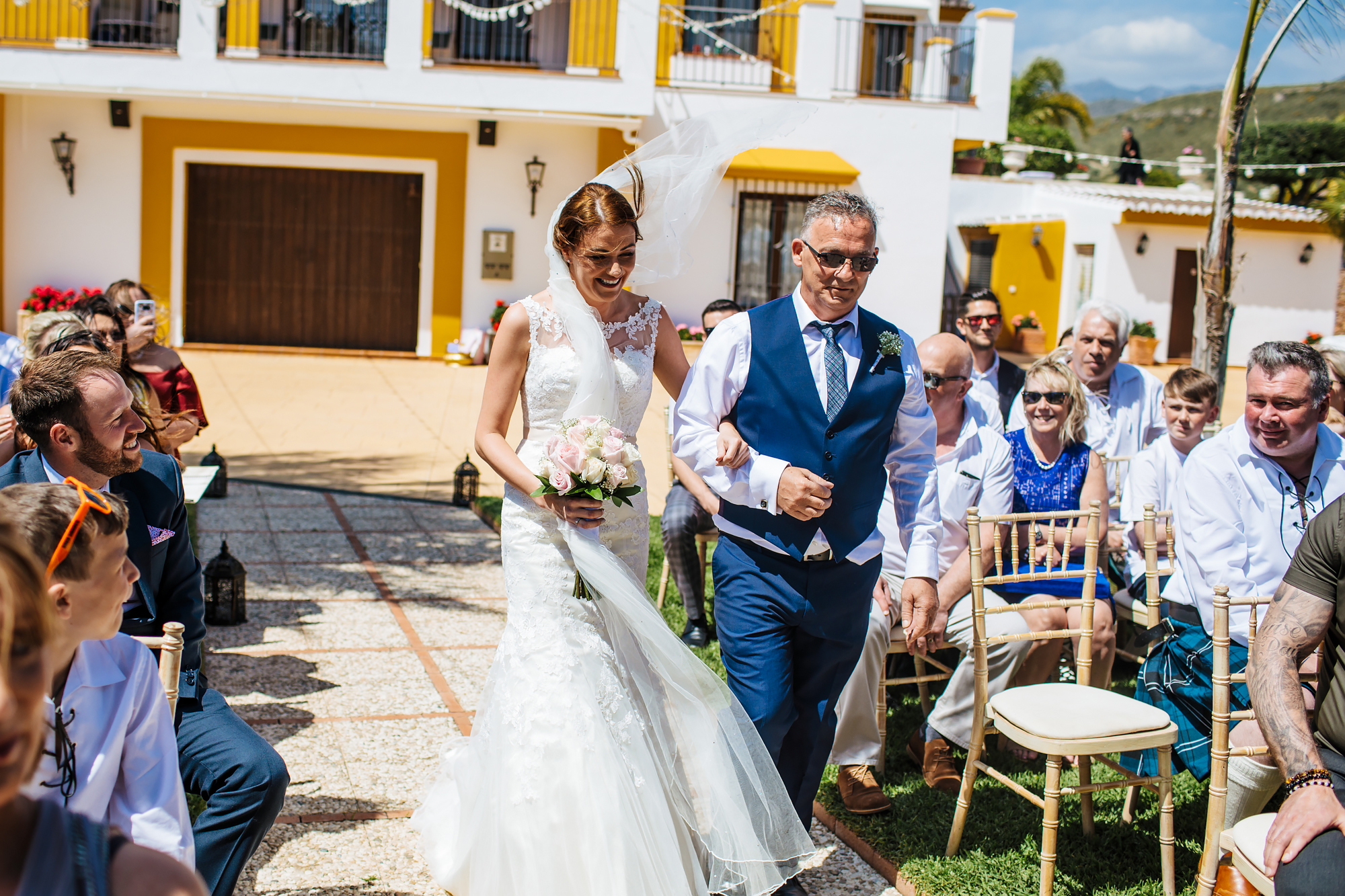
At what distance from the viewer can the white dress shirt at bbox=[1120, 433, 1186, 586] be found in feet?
17.3

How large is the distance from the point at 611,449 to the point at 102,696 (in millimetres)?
1410

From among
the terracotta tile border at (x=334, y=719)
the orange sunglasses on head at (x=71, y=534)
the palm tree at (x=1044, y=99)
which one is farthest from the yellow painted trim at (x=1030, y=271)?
the orange sunglasses on head at (x=71, y=534)

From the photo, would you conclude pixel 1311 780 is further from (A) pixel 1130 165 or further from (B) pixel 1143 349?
(A) pixel 1130 165

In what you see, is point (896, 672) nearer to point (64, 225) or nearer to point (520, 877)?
point (520, 877)

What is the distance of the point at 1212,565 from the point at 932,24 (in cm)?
1709

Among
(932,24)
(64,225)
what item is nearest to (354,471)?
(64,225)

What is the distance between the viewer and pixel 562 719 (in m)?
2.99

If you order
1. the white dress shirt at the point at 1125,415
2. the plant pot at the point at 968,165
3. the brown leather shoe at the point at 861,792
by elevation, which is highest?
the plant pot at the point at 968,165

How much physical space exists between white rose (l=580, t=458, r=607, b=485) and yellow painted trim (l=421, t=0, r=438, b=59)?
1570 cm

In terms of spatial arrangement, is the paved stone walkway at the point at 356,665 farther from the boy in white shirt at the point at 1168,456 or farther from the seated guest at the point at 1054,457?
the boy in white shirt at the point at 1168,456

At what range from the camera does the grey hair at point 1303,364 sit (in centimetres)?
367

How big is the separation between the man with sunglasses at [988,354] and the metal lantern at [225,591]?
418 cm

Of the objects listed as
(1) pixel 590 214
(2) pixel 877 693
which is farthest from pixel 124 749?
(2) pixel 877 693

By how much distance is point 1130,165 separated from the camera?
93.0 feet
